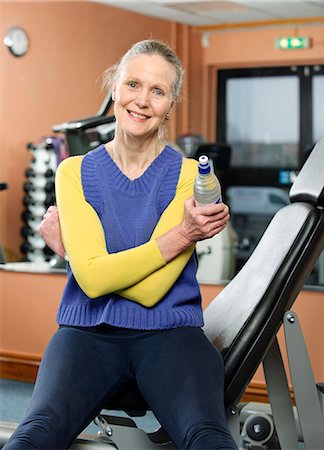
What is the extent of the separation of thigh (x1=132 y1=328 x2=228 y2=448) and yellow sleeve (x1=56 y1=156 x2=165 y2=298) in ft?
0.45

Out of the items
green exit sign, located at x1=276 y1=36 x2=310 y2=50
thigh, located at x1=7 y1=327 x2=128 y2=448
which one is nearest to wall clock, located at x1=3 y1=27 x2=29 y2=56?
green exit sign, located at x1=276 y1=36 x2=310 y2=50

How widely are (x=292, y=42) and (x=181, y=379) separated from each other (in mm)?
6863

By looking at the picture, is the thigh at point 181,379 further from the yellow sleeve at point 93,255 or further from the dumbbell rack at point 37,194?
the dumbbell rack at point 37,194

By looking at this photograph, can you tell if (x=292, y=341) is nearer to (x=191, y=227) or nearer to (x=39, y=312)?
(x=191, y=227)

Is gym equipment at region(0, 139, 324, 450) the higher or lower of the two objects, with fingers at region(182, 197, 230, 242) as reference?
lower

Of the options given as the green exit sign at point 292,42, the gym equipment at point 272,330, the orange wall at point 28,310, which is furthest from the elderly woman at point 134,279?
the green exit sign at point 292,42

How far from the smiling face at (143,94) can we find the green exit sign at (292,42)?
637cm

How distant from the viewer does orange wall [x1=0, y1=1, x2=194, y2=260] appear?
6352 mm

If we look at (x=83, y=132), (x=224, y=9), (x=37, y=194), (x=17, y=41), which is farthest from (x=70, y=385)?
(x=224, y=9)

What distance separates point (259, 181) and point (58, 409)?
6646 millimetres

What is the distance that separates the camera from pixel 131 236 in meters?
1.78

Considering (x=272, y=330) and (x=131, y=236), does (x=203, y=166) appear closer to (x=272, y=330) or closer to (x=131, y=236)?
(x=131, y=236)

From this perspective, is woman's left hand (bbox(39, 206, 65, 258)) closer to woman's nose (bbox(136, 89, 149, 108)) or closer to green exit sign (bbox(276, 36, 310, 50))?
woman's nose (bbox(136, 89, 149, 108))

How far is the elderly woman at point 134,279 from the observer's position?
1.64 metres
